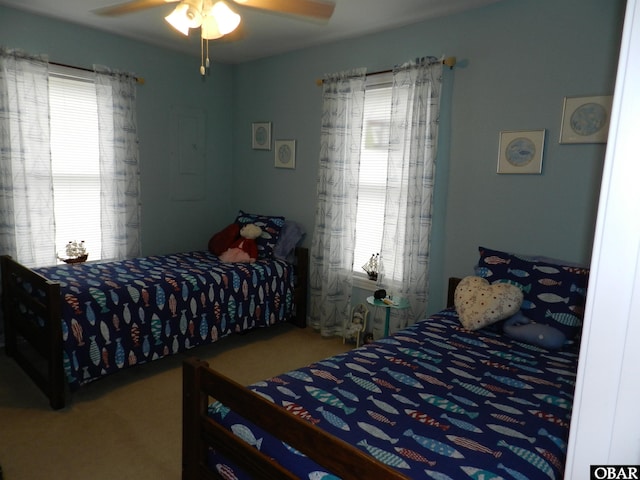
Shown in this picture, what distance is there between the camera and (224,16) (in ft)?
6.48

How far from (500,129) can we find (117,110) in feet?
9.86

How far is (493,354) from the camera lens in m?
2.06

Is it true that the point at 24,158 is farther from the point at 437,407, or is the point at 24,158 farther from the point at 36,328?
the point at 437,407

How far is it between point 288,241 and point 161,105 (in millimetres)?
1735

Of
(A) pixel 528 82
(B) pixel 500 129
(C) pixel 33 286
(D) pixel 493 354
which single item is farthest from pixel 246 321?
(A) pixel 528 82

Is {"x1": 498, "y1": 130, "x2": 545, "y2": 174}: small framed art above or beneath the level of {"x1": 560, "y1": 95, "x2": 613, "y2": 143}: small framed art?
beneath

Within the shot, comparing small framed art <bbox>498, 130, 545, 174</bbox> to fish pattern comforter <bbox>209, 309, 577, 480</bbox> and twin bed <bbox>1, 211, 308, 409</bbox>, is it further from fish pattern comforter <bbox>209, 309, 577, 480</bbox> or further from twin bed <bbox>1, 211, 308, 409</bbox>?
twin bed <bbox>1, 211, 308, 409</bbox>

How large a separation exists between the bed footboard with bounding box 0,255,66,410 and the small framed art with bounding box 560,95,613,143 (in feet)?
9.96

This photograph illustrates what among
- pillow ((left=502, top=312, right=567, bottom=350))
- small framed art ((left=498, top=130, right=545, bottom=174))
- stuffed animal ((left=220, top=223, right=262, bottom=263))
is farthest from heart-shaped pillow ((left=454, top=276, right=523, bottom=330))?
stuffed animal ((left=220, top=223, right=262, bottom=263))

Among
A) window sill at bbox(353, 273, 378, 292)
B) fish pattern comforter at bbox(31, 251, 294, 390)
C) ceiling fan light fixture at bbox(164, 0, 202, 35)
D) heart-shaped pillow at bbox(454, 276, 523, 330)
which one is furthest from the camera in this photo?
window sill at bbox(353, 273, 378, 292)

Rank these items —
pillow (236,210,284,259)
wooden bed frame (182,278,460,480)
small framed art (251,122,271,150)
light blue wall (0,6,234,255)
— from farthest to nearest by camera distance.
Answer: small framed art (251,122,271,150) < pillow (236,210,284,259) < light blue wall (0,6,234,255) < wooden bed frame (182,278,460,480)

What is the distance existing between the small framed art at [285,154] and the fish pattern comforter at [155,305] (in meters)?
1.01

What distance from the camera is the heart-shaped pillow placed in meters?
2.29

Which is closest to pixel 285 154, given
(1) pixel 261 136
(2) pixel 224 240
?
(1) pixel 261 136
